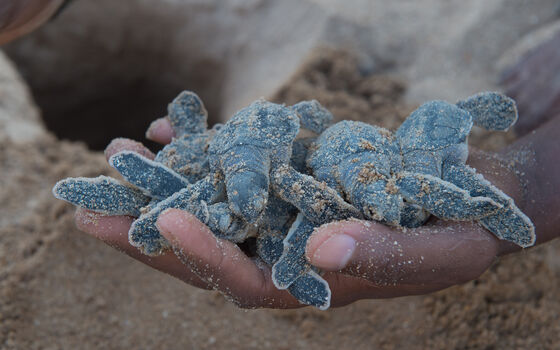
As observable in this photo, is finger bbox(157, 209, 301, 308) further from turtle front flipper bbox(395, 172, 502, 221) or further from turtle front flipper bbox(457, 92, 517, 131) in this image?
turtle front flipper bbox(457, 92, 517, 131)

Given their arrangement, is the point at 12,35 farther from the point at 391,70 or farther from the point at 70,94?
the point at 391,70

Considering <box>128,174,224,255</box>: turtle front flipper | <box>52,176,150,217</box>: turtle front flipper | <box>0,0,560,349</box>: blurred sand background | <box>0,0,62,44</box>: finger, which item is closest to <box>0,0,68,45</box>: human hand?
<box>0,0,62,44</box>: finger

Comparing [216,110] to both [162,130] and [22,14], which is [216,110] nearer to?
[22,14]

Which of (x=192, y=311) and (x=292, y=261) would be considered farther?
(x=192, y=311)

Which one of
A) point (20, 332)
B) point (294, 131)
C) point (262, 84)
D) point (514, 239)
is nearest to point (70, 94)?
point (262, 84)

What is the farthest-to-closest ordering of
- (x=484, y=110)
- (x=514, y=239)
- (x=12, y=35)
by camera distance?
(x=12, y=35) → (x=484, y=110) → (x=514, y=239)

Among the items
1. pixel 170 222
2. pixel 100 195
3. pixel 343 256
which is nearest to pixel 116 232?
pixel 100 195
